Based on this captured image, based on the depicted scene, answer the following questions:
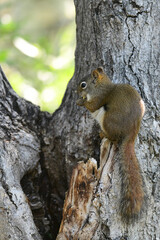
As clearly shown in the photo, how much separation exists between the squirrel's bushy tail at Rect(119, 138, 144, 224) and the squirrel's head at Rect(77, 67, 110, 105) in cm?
58

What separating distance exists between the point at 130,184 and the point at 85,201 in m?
0.28

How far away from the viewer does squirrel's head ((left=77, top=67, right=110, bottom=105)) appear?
8.80 ft

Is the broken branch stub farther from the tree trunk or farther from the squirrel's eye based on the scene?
the squirrel's eye

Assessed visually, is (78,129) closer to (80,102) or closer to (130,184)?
(80,102)

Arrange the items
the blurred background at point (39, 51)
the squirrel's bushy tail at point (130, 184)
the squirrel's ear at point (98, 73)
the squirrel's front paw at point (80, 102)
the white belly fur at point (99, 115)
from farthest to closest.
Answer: the blurred background at point (39, 51) → the squirrel's front paw at point (80, 102) → the squirrel's ear at point (98, 73) → the white belly fur at point (99, 115) → the squirrel's bushy tail at point (130, 184)

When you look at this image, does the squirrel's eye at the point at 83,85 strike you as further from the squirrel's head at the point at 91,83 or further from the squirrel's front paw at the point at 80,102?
the squirrel's front paw at the point at 80,102

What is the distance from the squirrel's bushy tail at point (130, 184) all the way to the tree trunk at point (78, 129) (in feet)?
0.23

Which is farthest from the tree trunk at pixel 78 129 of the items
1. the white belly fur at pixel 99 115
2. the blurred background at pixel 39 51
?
the blurred background at pixel 39 51

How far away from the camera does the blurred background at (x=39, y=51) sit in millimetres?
4945

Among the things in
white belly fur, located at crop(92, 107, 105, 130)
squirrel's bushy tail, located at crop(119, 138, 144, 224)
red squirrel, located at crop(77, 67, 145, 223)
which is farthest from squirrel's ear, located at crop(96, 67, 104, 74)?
squirrel's bushy tail, located at crop(119, 138, 144, 224)

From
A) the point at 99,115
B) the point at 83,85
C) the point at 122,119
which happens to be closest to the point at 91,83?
the point at 83,85

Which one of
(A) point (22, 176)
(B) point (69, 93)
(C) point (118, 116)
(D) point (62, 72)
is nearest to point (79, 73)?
(B) point (69, 93)

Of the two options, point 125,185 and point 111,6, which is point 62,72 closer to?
point 111,6

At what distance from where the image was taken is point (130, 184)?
2.13 m
